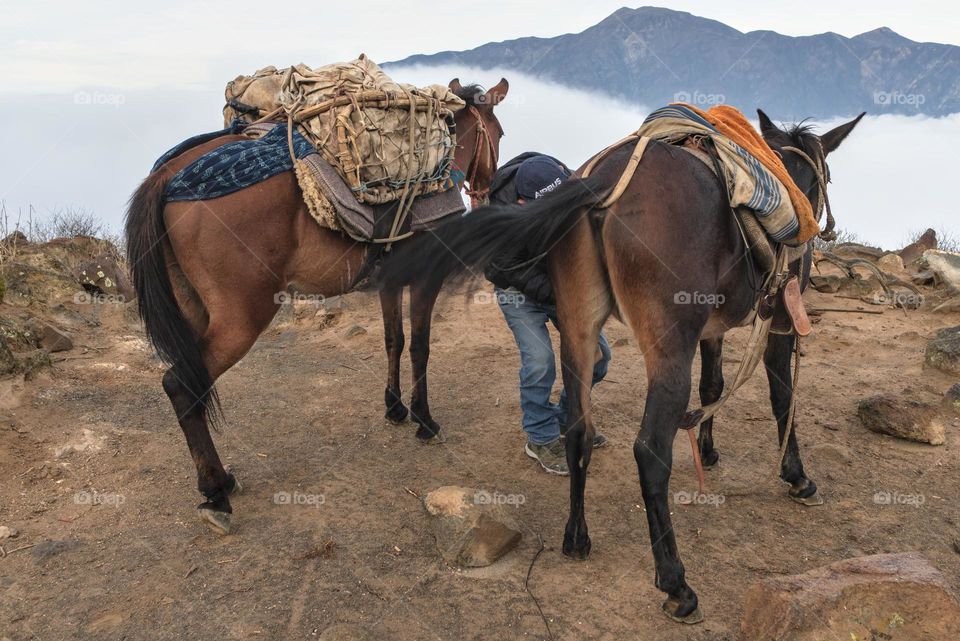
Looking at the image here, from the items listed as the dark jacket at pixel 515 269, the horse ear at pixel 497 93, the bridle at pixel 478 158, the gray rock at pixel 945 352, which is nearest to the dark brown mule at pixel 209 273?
the dark jacket at pixel 515 269

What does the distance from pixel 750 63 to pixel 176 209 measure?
5572 centimetres

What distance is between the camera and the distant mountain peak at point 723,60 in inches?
1831

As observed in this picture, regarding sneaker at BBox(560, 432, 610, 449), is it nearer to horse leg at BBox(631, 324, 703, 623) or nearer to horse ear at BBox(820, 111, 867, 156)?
horse leg at BBox(631, 324, 703, 623)

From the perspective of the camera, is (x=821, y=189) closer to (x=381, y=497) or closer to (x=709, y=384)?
(x=709, y=384)

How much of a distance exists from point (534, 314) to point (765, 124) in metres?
1.67

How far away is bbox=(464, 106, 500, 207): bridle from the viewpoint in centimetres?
458

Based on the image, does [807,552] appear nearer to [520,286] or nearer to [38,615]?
[520,286]

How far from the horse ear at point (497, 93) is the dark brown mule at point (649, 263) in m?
2.28

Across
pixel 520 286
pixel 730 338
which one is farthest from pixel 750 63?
pixel 520 286
